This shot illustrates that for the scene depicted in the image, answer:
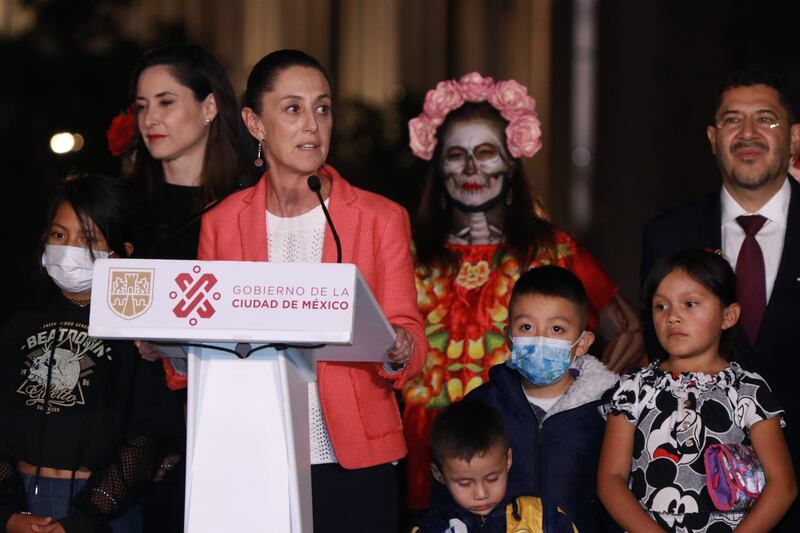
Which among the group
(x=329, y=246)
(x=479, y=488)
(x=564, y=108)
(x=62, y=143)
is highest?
(x=564, y=108)

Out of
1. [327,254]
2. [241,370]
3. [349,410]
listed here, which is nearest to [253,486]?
[241,370]

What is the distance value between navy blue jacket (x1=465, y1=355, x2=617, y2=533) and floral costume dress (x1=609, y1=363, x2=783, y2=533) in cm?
16

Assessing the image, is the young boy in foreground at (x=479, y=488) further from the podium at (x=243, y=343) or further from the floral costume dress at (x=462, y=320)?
the floral costume dress at (x=462, y=320)

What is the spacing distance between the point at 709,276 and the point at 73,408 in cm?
184

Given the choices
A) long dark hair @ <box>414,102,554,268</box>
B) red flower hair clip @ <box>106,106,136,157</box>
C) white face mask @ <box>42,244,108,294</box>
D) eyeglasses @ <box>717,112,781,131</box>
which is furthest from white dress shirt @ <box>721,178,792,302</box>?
red flower hair clip @ <box>106,106,136,157</box>

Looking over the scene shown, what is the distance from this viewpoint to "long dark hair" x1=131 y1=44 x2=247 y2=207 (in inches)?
174

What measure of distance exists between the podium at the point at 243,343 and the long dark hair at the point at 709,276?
3.33 ft

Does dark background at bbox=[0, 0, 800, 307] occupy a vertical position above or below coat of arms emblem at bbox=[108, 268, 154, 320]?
above

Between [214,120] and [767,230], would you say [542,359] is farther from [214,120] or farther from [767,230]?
[214,120]

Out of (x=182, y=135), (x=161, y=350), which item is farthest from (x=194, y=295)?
(x=182, y=135)

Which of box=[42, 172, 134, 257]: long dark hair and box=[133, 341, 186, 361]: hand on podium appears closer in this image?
box=[133, 341, 186, 361]: hand on podium

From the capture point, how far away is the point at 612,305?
15.9 feet

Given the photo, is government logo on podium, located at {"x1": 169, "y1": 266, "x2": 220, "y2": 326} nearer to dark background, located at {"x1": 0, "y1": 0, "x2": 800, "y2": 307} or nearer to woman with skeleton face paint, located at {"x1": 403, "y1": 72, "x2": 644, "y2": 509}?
woman with skeleton face paint, located at {"x1": 403, "y1": 72, "x2": 644, "y2": 509}

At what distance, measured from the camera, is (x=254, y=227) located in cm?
368
